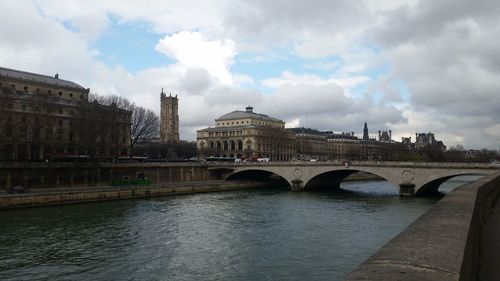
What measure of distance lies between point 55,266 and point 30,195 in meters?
21.8

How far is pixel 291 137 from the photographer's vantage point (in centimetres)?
12938

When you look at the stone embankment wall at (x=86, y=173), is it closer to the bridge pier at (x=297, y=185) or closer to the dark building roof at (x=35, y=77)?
the bridge pier at (x=297, y=185)

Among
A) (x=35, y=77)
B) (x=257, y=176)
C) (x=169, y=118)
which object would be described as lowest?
(x=257, y=176)

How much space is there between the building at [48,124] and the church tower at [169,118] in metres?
69.8

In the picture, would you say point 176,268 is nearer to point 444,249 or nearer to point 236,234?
point 236,234

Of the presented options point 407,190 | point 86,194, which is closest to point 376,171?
point 407,190

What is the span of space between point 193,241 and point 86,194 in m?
22.4

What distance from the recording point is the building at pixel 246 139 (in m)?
116

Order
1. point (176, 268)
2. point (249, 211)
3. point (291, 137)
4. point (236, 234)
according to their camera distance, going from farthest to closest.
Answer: point (291, 137) → point (249, 211) → point (236, 234) → point (176, 268)

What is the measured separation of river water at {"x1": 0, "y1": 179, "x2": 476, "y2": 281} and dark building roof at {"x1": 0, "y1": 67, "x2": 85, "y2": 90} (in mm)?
38405

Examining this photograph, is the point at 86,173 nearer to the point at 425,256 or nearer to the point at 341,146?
the point at 425,256

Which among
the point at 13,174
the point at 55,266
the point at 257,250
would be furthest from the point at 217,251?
the point at 13,174

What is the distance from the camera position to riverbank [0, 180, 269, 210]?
3522cm

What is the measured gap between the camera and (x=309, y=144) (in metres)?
145
